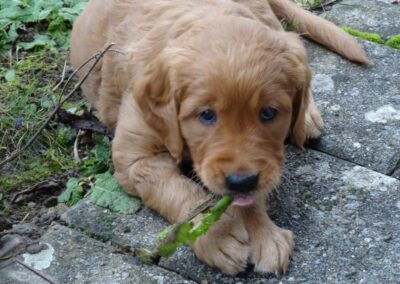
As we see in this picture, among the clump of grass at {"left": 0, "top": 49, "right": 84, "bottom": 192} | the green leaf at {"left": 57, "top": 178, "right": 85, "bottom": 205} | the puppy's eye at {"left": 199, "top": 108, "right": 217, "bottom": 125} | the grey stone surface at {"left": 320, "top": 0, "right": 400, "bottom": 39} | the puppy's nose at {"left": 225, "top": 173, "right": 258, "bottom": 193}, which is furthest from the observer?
the grey stone surface at {"left": 320, "top": 0, "right": 400, "bottom": 39}

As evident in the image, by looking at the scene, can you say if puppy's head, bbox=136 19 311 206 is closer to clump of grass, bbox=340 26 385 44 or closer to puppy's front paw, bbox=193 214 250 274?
puppy's front paw, bbox=193 214 250 274

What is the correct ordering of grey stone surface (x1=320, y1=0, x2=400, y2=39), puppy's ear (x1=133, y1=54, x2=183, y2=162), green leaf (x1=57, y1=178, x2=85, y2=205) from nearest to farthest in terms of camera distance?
puppy's ear (x1=133, y1=54, x2=183, y2=162), green leaf (x1=57, y1=178, x2=85, y2=205), grey stone surface (x1=320, y1=0, x2=400, y2=39)

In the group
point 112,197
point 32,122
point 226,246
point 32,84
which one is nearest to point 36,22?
point 32,84

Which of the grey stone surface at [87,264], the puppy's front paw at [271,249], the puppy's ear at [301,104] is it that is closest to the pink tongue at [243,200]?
the puppy's front paw at [271,249]

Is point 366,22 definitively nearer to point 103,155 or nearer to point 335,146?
point 335,146

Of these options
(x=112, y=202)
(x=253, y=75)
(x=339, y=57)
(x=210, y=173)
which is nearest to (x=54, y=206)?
(x=112, y=202)

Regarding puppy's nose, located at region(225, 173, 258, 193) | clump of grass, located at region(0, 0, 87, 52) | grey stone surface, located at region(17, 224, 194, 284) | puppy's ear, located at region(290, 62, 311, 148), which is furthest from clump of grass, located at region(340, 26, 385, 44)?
grey stone surface, located at region(17, 224, 194, 284)

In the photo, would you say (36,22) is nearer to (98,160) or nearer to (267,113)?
(98,160)
